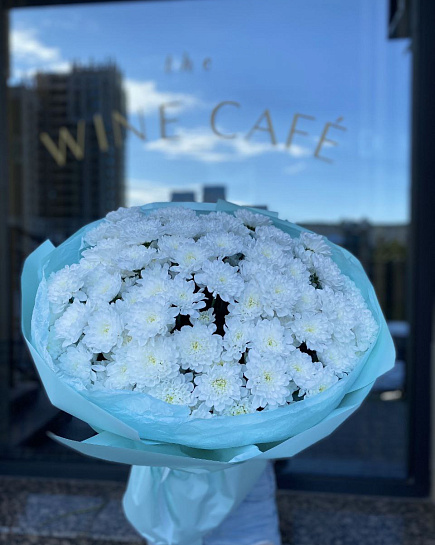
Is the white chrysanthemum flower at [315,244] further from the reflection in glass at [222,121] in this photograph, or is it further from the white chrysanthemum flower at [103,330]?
the reflection in glass at [222,121]

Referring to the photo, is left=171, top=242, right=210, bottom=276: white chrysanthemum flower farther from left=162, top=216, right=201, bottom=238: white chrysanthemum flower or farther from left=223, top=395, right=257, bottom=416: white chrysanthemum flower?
left=223, top=395, right=257, bottom=416: white chrysanthemum flower

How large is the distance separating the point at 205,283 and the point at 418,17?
2.08 meters

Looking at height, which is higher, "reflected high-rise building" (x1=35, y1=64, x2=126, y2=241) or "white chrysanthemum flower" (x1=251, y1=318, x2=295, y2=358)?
"reflected high-rise building" (x1=35, y1=64, x2=126, y2=241)

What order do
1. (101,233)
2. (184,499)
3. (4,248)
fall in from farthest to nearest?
(4,248)
(184,499)
(101,233)

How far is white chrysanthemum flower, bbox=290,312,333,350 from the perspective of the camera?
74 centimetres

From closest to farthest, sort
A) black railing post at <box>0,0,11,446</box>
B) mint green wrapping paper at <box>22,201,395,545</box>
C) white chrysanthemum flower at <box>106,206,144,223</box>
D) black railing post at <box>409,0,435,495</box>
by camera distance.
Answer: mint green wrapping paper at <box>22,201,395,545</box> → white chrysanthemum flower at <box>106,206,144,223</box> → black railing post at <box>409,0,435,495</box> → black railing post at <box>0,0,11,446</box>

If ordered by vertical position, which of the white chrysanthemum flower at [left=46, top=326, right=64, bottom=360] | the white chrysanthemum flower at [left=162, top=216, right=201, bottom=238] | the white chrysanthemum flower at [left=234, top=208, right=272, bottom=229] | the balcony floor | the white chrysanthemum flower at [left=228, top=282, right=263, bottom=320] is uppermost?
the white chrysanthemum flower at [left=234, top=208, right=272, bottom=229]

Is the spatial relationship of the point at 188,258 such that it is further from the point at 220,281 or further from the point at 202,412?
the point at 202,412

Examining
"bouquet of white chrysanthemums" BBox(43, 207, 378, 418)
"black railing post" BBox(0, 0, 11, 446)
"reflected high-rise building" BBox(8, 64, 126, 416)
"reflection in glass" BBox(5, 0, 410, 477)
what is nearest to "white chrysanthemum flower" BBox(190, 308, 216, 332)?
"bouquet of white chrysanthemums" BBox(43, 207, 378, 418)

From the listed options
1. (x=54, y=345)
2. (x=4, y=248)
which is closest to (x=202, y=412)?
(x=54, y=345)

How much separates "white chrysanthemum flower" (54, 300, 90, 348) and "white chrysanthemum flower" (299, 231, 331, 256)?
370mm

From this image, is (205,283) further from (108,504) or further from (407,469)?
(407,469)

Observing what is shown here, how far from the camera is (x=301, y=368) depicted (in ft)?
2.37

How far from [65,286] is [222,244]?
0.77 ft
